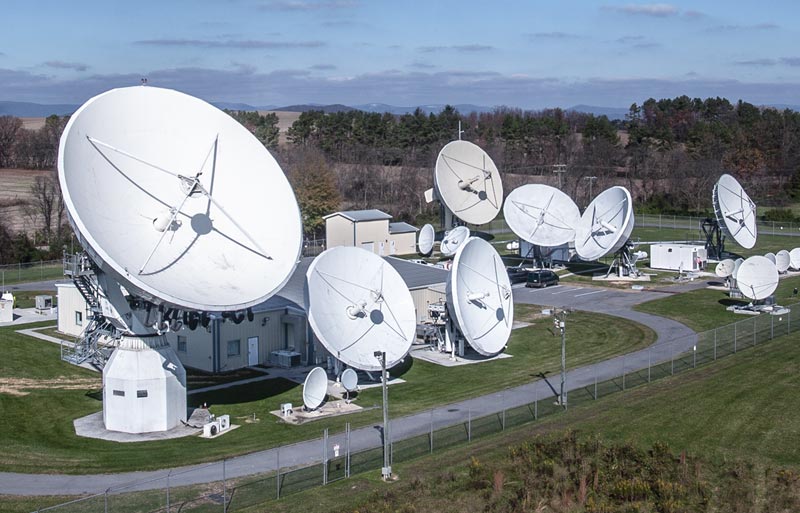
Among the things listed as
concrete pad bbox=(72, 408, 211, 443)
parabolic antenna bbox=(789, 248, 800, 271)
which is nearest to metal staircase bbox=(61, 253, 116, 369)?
concrete pad bbox=(72, 408, 211, 443)

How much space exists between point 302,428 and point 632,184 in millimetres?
117030

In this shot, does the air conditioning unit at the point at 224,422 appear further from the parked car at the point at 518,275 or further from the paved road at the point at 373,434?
the parked car at the point at 518,275

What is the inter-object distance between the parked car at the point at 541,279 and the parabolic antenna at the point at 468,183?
11284 mm

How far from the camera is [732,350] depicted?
53406mm

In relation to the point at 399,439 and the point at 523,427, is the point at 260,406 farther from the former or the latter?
Answer: the point at 523,427

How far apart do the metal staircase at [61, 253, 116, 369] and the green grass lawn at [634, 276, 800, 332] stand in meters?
36.2

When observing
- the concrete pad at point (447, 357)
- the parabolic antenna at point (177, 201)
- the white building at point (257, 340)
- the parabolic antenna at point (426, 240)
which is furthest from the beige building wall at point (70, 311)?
the parabolic antenna at point (426, 240)

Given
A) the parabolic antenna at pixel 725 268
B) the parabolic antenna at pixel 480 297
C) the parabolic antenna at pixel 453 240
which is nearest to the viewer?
the parabolic antenna at pixel 480 297

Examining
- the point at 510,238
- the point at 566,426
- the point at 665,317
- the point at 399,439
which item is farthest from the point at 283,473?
the point at 510,238

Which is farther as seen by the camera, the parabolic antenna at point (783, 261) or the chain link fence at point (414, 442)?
the parabolic antenna at point (783, 261)

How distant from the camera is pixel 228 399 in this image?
44.2 m

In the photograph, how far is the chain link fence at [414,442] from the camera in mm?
30531

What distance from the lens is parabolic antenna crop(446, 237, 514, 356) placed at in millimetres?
50031

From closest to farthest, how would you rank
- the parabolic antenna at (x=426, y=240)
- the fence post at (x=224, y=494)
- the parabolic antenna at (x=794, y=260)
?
1. the fence post at (x=224, y=494)
2. the parabolic antenna at (x=794, y=260)
3. the parabolic antenna at (x=426, y=240)
